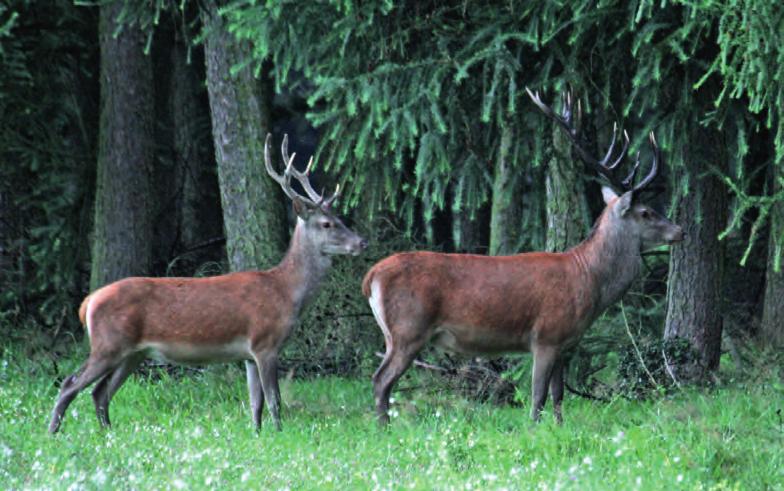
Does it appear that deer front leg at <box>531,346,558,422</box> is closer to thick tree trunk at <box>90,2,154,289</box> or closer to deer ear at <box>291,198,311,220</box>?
deer ear at <box>291,198,311,220</box>

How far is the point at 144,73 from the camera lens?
13.2m

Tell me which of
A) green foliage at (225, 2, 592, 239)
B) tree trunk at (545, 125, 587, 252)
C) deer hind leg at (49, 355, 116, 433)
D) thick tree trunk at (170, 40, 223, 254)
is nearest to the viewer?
deer hind leg at (49, 355, 116, 433)

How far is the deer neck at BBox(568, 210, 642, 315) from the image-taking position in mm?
9953

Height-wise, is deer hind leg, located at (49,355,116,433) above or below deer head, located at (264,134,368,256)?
below

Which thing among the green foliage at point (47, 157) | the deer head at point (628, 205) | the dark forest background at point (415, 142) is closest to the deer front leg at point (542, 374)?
the dark forest background at point (415, 142)

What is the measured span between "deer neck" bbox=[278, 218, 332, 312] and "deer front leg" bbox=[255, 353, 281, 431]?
0.48 metres

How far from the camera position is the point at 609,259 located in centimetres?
1002

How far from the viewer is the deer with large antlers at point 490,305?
379 inches

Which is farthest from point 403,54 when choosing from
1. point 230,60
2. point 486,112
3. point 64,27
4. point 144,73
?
point 64,27

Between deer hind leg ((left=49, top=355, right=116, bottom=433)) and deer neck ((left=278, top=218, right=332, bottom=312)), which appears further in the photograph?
deer neck ((left=278, top=218, right=332, bottom=312))

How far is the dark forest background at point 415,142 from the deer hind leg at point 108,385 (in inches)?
89.7

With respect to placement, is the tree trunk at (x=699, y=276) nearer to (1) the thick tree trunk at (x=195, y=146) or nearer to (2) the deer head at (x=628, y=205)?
(2) the deer head at (x=628, y=205)

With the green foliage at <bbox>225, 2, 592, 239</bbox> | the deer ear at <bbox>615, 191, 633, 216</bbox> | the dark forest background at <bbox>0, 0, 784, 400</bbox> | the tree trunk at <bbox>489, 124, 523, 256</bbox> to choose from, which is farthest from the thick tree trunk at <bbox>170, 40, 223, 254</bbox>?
the deer ear at <bbox>615, 191, 633, 216</bbox>

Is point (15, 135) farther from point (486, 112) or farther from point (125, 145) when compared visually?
point (486, 112)
